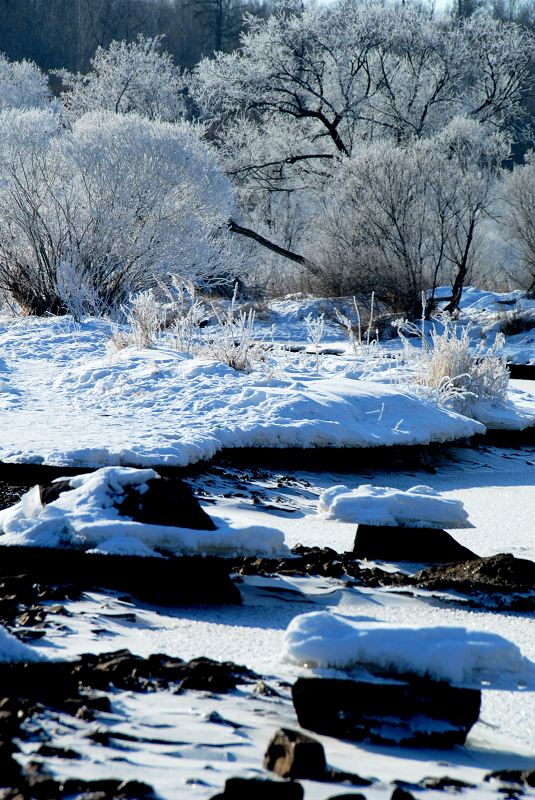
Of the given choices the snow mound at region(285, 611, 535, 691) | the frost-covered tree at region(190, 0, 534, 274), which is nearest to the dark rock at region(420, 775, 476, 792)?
the snow mound at region(285, 611, 535, 691)

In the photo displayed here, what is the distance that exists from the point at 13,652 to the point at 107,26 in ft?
166

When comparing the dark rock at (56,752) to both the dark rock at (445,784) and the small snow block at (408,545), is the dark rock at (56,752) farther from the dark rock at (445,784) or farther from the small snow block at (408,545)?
the small snow block at (408,545)

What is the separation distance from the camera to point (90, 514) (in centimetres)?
367

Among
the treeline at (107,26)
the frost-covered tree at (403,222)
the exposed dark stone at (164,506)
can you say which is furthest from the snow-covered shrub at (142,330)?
the treeline at (107,26)

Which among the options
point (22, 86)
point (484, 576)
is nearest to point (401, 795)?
point (484, 576)

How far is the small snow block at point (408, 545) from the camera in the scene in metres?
4.25

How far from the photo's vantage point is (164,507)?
12.2 ft

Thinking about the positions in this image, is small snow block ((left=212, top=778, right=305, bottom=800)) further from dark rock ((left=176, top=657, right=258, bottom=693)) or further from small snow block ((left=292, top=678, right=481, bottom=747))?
dark rock ((left=176, top=657, right=258, bottom=693))

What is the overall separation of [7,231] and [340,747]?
12.5 m

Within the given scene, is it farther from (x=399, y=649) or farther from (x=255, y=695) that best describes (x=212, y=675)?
(x=399, y=649)

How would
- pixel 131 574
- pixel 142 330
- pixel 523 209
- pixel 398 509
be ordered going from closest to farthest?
pixel 131 574 → pixel 398 509 → pixel 142 330 → pixel 523 209

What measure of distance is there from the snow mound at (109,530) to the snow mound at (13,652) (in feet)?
3.54

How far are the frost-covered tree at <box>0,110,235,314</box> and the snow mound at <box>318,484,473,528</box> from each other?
8.02 meters

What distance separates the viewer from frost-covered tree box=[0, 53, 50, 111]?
Answer: 1426 inches
